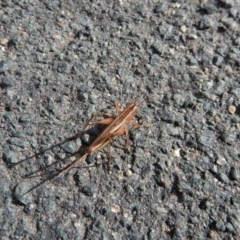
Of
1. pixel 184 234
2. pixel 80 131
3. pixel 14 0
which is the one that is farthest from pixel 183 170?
pixel 14 0

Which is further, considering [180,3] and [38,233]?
[180,3]

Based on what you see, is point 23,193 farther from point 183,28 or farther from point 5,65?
point 183,28

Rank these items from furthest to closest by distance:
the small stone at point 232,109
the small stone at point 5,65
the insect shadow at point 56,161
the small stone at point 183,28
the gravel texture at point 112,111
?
the small stone at point 183,28 < the small stone at point 5,65 < the small stone at point 232,109 < the insect shadow at point 56,161 < the gravel texture at point 112,111

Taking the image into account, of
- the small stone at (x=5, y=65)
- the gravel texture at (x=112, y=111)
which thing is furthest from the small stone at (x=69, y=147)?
the small stone at (x=5, y=65)

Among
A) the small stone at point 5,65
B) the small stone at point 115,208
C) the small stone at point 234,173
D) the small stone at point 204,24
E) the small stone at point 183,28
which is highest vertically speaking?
the small stone at point 204,24

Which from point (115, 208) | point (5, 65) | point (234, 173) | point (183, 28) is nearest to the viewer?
point (115, 208)

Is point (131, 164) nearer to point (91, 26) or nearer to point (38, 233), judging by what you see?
point (38, 233)

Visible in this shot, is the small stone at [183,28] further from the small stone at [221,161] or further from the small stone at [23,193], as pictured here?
the small stone at [23,193]

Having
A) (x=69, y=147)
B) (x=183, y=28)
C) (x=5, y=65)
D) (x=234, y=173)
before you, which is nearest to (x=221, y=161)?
(x=234, y=173)

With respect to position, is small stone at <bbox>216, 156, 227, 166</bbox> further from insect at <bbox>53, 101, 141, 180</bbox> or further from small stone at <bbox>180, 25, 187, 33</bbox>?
small stone at <bbox>180, 25, 187, 33</bbox>
